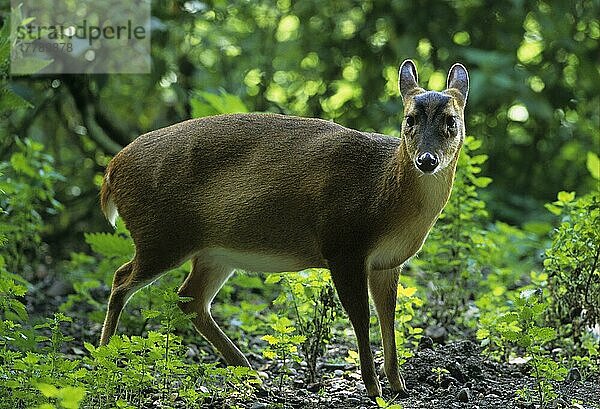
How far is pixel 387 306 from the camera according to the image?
4.80 m

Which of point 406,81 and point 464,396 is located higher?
point 406,81

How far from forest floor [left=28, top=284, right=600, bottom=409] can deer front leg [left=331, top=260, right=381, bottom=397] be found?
0.13 meters

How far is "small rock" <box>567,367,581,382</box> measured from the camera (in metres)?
5.00

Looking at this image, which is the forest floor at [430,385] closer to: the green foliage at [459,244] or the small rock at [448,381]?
the small rock at [448,381]

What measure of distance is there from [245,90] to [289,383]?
14.8 feet

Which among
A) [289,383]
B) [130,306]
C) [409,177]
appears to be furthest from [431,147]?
[130,306]

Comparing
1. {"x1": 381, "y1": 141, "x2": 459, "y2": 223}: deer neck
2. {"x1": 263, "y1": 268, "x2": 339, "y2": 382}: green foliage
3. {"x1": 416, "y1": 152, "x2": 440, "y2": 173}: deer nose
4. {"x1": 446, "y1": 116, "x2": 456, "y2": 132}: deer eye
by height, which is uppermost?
{"x1": 446, "y1": 116, "x2": 456, "y2": 132}: deer eye

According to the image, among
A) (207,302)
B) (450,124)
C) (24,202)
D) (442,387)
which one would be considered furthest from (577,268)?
(24,202)

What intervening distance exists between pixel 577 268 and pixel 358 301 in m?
1.25

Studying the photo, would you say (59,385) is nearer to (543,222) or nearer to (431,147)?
(431,147)

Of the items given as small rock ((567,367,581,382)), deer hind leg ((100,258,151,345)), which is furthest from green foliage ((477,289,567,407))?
deer hind leg ((100,258,151,345))

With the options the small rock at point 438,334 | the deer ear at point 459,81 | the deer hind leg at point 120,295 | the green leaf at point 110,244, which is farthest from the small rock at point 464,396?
the green leaf at point 110,244

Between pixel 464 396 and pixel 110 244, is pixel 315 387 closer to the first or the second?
pixel 464 396

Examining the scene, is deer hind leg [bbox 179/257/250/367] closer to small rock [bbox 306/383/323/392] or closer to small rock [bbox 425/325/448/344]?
small rock [bbox 306/383/323/392]
